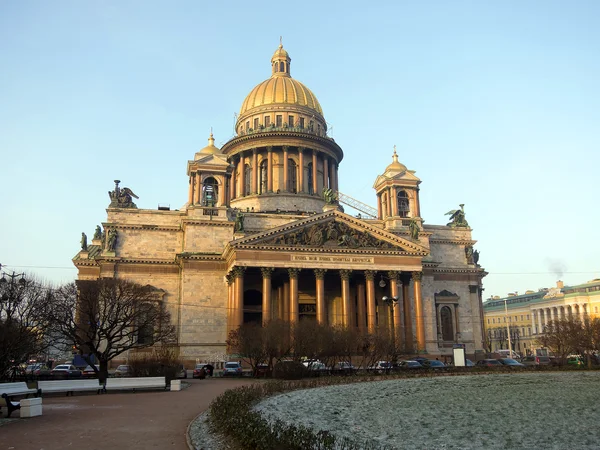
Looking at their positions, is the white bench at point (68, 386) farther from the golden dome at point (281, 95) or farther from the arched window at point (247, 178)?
the golden dome at point (281, 95)

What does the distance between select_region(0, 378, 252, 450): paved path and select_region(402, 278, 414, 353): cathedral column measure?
95.8 ft

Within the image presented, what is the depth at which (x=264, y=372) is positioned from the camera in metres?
40.4

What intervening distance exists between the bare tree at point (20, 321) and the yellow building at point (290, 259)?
1360 centimetres

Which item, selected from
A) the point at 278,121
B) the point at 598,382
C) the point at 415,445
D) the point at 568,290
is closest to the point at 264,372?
the point at 598,382

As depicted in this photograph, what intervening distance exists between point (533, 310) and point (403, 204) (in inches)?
2611

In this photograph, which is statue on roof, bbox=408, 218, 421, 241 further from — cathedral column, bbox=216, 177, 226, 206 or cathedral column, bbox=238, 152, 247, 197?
cathedral column, bbox=238, 152, 247, 197

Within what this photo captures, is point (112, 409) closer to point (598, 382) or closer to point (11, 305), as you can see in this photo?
point (11, 305)

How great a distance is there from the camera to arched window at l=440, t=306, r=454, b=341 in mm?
63688

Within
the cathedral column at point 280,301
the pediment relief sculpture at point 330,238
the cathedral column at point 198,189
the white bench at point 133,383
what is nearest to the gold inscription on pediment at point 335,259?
the pediment relief sculpture at point 330,238

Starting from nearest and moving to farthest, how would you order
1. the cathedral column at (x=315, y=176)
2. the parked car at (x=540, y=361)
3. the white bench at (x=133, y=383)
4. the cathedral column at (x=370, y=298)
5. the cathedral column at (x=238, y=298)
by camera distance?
the white bench at (x=133, y=383)
the parked car at (x=540, y=361)
the cathedral column at (x=238, y=298)
the cathedral column at (x=370, y=298)
the cathedral column at (x=315, y=176)

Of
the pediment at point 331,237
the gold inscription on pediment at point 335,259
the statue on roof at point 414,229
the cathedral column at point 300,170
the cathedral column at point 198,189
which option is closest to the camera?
the pediment at point 331,237

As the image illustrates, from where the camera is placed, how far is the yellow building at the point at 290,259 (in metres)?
52.6

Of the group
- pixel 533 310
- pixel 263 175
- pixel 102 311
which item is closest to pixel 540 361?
pixel 263 175

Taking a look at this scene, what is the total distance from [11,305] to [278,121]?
144 ft
